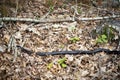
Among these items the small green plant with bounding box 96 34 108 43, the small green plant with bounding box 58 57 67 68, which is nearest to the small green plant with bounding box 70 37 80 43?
the small green plant with bounding box 96 34 108 43

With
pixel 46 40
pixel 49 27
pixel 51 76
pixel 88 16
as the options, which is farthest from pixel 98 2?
pixel 51 76

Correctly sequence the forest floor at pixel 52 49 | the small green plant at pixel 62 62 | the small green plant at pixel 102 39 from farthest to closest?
the small green plant at pixel 102 39, the small green plant at pixel 62 62, the forest floor at pixel 52 49

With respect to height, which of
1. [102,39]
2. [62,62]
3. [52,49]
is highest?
[102,39]

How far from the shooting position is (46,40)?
21.7 ft

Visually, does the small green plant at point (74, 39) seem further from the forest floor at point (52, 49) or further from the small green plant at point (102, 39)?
the small green plant at point (102, 39)

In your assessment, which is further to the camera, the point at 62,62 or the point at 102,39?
the point at 102,39

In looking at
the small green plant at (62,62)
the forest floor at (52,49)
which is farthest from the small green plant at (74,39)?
the small green plant at (62,62)

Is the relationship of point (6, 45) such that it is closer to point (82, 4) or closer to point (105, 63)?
point (105, 63)

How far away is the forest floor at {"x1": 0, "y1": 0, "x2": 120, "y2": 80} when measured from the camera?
5.42 m

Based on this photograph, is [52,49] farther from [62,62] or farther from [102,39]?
[102,39]

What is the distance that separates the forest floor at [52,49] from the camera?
542 cm

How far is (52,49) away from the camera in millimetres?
6285

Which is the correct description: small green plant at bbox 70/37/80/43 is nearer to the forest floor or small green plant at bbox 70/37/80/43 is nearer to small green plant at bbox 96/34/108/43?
the forest floor

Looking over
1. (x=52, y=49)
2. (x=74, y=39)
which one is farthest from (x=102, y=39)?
(x=52, y=49)
